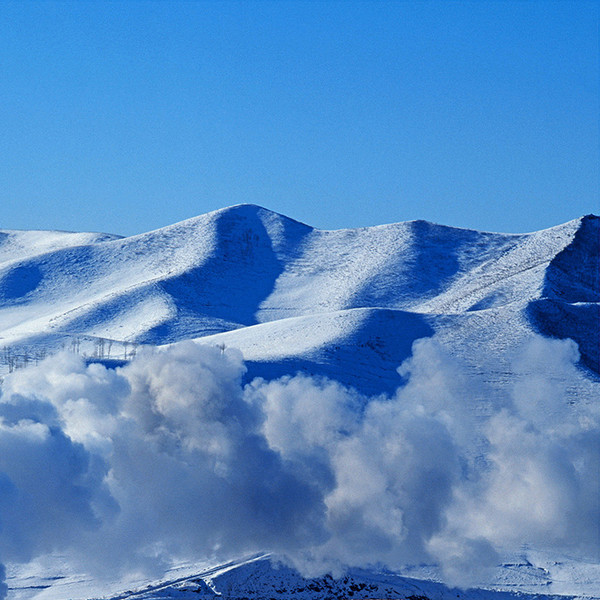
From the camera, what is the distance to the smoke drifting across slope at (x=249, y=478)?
2603 inches

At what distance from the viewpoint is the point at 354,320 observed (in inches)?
7151

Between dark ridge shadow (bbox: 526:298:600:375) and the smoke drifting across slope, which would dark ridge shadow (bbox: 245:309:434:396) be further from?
the smoke drifting across slope

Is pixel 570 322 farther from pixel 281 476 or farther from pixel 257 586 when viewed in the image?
pixel 281 476

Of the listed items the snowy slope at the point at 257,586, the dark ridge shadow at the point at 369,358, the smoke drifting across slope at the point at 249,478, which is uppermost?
the dark ridge shadow at the point at 369,358

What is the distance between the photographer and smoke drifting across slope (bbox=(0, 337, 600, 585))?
66125 millimetres

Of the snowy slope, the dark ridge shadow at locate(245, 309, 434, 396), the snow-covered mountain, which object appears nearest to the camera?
the snow-covered mountain

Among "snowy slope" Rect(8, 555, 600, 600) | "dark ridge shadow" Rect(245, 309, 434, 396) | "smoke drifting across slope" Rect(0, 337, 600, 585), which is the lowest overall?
"snowy slope" Rect(8, 555, 600, 600)

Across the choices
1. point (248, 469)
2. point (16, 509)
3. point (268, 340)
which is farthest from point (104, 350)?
point (16, 509)

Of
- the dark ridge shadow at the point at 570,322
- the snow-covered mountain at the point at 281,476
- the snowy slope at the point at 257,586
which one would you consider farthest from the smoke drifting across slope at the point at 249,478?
the dark ridge shadow at the point at 570,322

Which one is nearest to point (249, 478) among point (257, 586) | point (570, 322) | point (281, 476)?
point (281, 476)

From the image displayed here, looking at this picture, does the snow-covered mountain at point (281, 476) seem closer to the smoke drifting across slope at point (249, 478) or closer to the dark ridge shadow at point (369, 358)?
the smoke drifting across slope at point (249, 478)

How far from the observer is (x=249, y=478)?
8144cm

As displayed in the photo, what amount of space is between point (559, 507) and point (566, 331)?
2948 inches

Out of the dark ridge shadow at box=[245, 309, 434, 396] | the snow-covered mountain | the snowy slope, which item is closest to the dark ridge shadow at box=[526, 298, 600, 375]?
the dark ridge shadow at box=[245, 309, 434, 396]
